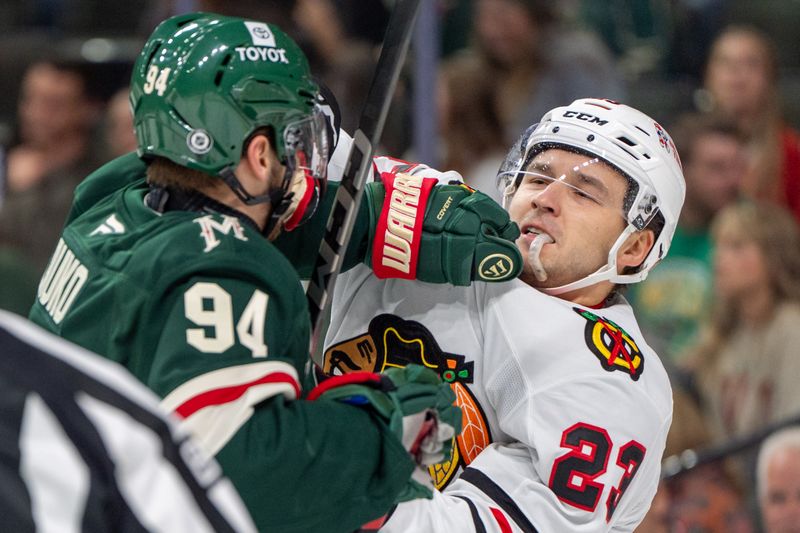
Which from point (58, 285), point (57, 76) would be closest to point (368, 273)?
point (58, 285)

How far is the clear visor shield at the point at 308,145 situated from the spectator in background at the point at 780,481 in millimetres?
2050

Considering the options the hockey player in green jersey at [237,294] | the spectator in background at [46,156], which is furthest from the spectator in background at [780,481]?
the spectator in background at [46,156]

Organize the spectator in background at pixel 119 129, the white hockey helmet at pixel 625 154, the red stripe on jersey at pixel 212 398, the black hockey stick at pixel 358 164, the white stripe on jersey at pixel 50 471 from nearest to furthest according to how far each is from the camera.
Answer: the white stripe on jersey at pixel 50 471 → the red stripe on jersey at pixel 212 398 → the black hockey stick at pixel 358 164 → the white hockey helmet at pixel 625 154 → the spectator in background at pixel 119 129

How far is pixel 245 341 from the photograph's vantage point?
154 centimetres

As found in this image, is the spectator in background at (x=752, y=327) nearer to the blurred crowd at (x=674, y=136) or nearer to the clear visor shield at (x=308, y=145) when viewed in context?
the blurred crowd at (x=674, y=136)

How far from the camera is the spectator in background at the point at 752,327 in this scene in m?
3.83

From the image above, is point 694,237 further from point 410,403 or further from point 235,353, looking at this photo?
point 235,353

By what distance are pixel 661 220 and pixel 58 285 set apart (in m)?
1.04

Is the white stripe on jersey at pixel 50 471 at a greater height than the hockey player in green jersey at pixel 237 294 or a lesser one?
greater

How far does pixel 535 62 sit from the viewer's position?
417 cm

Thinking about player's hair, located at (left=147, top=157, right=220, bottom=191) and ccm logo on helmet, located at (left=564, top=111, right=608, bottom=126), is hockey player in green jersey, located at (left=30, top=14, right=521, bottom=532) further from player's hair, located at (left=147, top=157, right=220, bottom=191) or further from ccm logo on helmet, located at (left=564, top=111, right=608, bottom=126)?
ccm logo on helmet, located at (left=564, top=111, right=608, bottom=126)

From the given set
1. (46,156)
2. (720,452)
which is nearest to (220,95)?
(720,452)

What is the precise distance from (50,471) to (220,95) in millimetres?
774

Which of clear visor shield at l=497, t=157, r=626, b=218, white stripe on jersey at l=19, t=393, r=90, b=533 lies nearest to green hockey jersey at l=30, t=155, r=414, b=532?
white stripe on jersey at l=19, t=393, r=90, b=533
